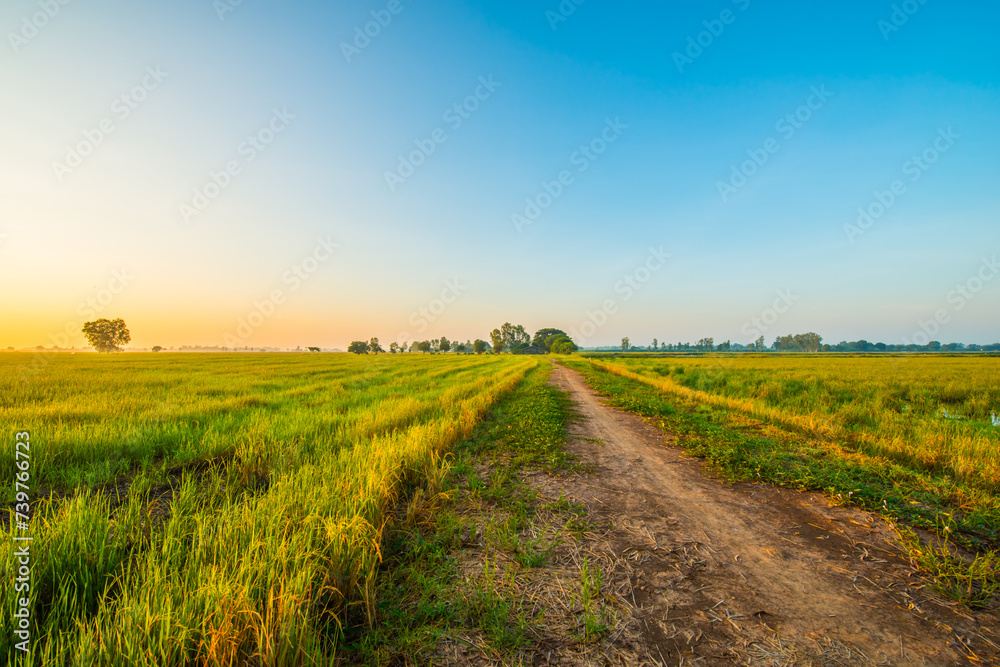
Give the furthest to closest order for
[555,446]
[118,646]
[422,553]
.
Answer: [555,446] < [422,553] < [118,646]

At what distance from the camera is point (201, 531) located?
9.29 ft

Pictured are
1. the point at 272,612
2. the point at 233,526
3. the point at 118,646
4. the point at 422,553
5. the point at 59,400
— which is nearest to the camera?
the point at 118,646

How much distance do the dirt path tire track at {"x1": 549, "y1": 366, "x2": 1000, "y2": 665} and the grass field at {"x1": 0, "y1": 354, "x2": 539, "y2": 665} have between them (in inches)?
94.3

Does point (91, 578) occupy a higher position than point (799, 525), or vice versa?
point (91, 578)

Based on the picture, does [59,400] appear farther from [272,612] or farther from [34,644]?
[272,612]

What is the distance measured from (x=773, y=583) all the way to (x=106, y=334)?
127 meters

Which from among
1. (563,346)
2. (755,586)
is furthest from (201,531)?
(563,346)

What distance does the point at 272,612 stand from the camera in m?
2.06

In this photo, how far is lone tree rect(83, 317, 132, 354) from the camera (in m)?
80.7

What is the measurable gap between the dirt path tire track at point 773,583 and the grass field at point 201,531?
239 centimetres

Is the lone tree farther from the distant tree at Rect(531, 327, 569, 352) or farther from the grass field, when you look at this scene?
the distant tree at Rect(531, 327, 569, 352)

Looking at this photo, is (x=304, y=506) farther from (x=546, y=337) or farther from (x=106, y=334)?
(x=546, y=337)

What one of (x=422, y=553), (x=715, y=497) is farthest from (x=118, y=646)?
(x=715, y=497)

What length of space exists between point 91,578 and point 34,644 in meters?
0.77
